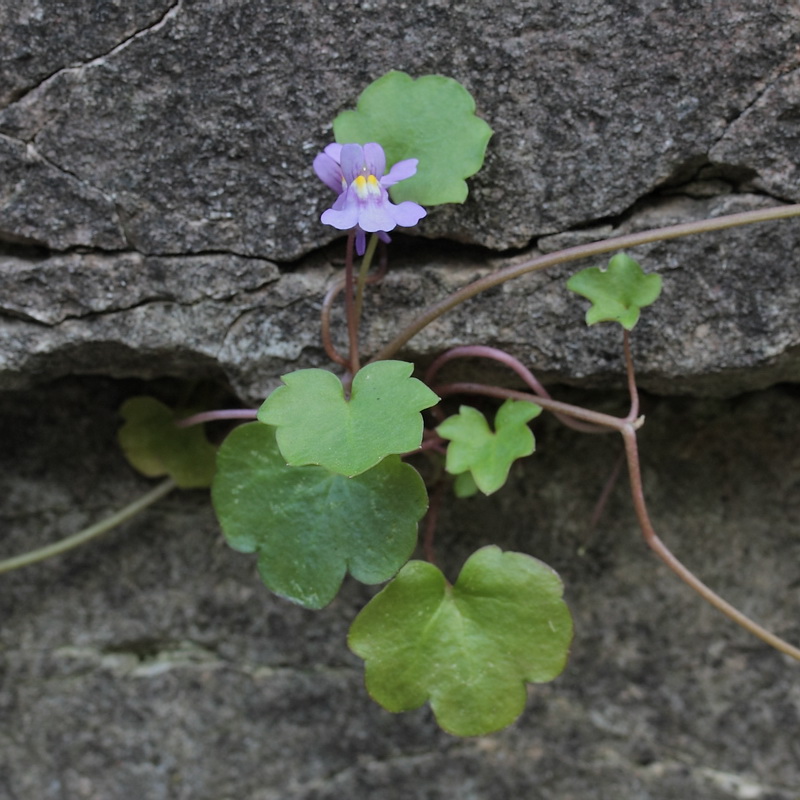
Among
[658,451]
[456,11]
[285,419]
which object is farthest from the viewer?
[658,451]

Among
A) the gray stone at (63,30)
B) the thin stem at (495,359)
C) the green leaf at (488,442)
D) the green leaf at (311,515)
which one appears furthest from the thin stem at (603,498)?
the gray stone at (63,30)

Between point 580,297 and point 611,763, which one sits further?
point 611,763

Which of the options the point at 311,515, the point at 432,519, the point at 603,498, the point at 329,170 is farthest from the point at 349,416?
the point at 603,498

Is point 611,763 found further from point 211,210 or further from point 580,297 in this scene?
point 211,210

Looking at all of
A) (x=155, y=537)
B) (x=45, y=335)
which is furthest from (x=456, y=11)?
(x=155, y=537)

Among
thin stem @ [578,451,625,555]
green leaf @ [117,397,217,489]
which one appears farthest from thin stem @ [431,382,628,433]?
green leaf @ [117,397,217,489]

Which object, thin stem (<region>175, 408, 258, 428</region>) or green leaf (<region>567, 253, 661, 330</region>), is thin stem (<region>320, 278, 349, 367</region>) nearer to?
thin stem (<region>175, 408, 258, 428</region>)
